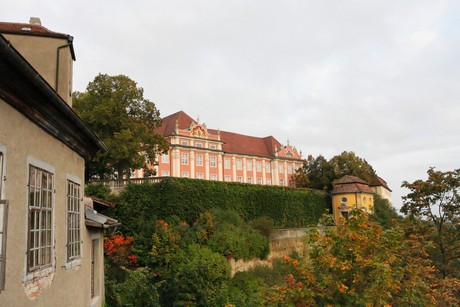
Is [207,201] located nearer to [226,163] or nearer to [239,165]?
[226,163]

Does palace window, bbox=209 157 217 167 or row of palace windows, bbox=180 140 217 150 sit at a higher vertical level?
row of palace windows, bbox=180 140 217 150

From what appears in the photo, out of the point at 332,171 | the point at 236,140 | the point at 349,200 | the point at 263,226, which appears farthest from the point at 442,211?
the point at 236,140

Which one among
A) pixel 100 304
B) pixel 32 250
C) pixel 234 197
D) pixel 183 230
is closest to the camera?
pixel 32 250

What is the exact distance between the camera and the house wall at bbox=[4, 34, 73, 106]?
24.2ft

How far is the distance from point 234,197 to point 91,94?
1374cm

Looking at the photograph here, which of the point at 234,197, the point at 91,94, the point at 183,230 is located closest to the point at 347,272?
the point at 183,230

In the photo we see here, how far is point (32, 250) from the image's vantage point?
4.96 meters

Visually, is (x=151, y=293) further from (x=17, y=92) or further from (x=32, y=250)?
(x=17, y=92)

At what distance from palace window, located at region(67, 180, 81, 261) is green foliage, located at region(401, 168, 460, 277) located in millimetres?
19724

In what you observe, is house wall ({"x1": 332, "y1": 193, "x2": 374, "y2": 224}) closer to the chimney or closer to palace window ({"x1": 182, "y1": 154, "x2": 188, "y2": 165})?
palace window ({"x1": 182, "y1": 154, "x2": 188, "y2": 165})

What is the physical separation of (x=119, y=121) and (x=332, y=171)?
32.6 m

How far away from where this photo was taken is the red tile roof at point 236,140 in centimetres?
5506

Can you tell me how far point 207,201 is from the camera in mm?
27922

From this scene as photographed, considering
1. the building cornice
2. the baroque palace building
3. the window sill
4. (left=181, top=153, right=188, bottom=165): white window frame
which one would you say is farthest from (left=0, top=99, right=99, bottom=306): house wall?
(left=181, top=153, right=188, bottom=165): white window frame
